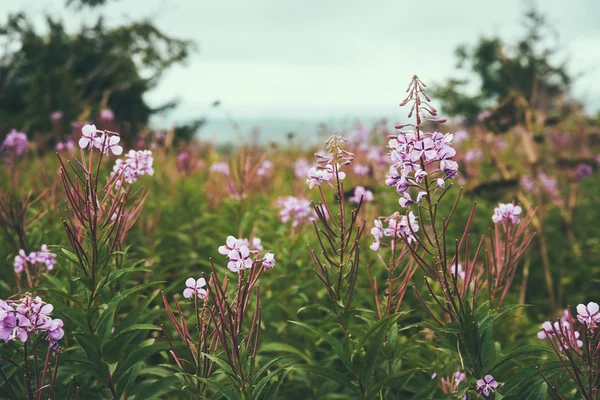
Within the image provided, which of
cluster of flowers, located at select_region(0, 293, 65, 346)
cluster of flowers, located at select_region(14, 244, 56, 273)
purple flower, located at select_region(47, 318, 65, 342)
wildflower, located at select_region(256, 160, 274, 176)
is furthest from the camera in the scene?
wildflower, located at select_region(256, 160, 274, 176)

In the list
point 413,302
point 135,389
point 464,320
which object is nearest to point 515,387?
point 464,320

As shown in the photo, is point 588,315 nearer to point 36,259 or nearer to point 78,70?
point 36,259

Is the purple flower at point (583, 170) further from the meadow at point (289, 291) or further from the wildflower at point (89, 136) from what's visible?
the wildflower at point (89, 136)

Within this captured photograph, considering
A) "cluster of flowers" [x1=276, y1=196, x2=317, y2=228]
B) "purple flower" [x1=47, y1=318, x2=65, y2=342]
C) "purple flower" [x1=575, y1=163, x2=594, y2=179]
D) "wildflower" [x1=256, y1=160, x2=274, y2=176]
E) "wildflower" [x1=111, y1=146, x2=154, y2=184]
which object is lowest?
"purple flower" [x1=47, y1=318, x2=65, y2=342]

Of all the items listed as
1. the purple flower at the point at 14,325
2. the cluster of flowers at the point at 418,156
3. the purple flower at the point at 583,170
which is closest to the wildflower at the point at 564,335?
the cluster of flowers at the point at 418,156

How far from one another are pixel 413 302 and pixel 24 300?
3.28 meters

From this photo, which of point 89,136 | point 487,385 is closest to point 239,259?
point 89,136

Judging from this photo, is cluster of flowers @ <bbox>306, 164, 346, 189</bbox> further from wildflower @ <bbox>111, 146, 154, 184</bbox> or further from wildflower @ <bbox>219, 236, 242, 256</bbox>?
wildflower @ <bbox>111, 146, 154, 184</bbox>

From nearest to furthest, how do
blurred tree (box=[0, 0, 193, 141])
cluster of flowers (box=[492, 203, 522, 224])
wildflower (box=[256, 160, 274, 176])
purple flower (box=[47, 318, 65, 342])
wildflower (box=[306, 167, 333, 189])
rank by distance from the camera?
purple flower (box=[47, 318, 65, 342]) < wildflower (box=[306, 167, 333, 189]) < cluster of flowers (box=[492, 203, 522, 224]) < wildflower (box=[256, 160, 274, 176]) < blurred tree (box=[0, 0, 193, 141])

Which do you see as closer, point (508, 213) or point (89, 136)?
point (89, 136)

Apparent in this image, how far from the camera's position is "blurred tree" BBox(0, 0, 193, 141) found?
38.3 ft

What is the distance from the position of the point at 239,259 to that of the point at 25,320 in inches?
32.1

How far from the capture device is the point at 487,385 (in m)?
2.02

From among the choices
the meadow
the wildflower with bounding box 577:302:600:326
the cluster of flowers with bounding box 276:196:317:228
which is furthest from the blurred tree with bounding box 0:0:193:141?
the wildflower with bounding box 577:302:600:326
